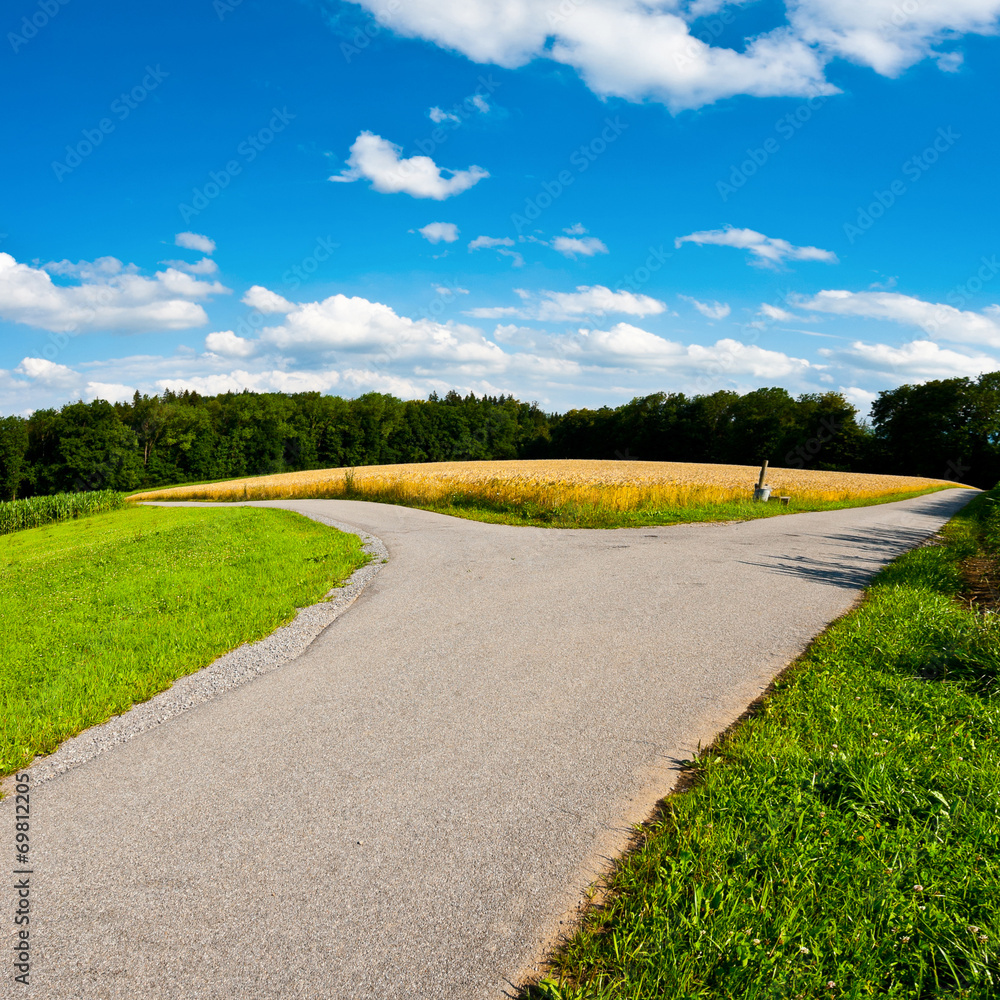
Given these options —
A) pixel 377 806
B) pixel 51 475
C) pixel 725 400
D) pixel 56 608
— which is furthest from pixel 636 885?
pixel 725 400

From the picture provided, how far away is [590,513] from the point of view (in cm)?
1661

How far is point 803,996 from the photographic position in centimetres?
226

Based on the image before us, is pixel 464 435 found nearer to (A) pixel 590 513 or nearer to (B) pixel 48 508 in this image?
(B) pixel 48 508

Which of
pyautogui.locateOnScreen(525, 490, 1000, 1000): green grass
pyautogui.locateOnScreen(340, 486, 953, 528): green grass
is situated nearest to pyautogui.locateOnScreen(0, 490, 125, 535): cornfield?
pyautogui.locateOnScreen(340, 486, 953, 528): green grass

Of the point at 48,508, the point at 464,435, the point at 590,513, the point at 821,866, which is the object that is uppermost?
the point at 464,435

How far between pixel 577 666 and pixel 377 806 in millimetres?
2624

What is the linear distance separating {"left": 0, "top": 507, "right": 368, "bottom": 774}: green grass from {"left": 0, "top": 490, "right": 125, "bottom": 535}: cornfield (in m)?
17.7

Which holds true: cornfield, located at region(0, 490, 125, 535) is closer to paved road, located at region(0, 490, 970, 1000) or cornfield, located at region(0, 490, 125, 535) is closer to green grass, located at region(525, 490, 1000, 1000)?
paved road, located at region(0, 490, 970, 1000)

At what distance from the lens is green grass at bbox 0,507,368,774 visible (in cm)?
505

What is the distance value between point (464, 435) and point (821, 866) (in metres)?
94.9

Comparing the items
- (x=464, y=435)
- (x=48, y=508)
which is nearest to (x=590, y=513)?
(x=48, y=508)

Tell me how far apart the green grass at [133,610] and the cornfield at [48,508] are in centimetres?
1775

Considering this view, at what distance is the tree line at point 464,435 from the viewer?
6481 centimetres

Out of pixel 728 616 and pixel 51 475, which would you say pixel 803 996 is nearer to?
pixel 728 616
